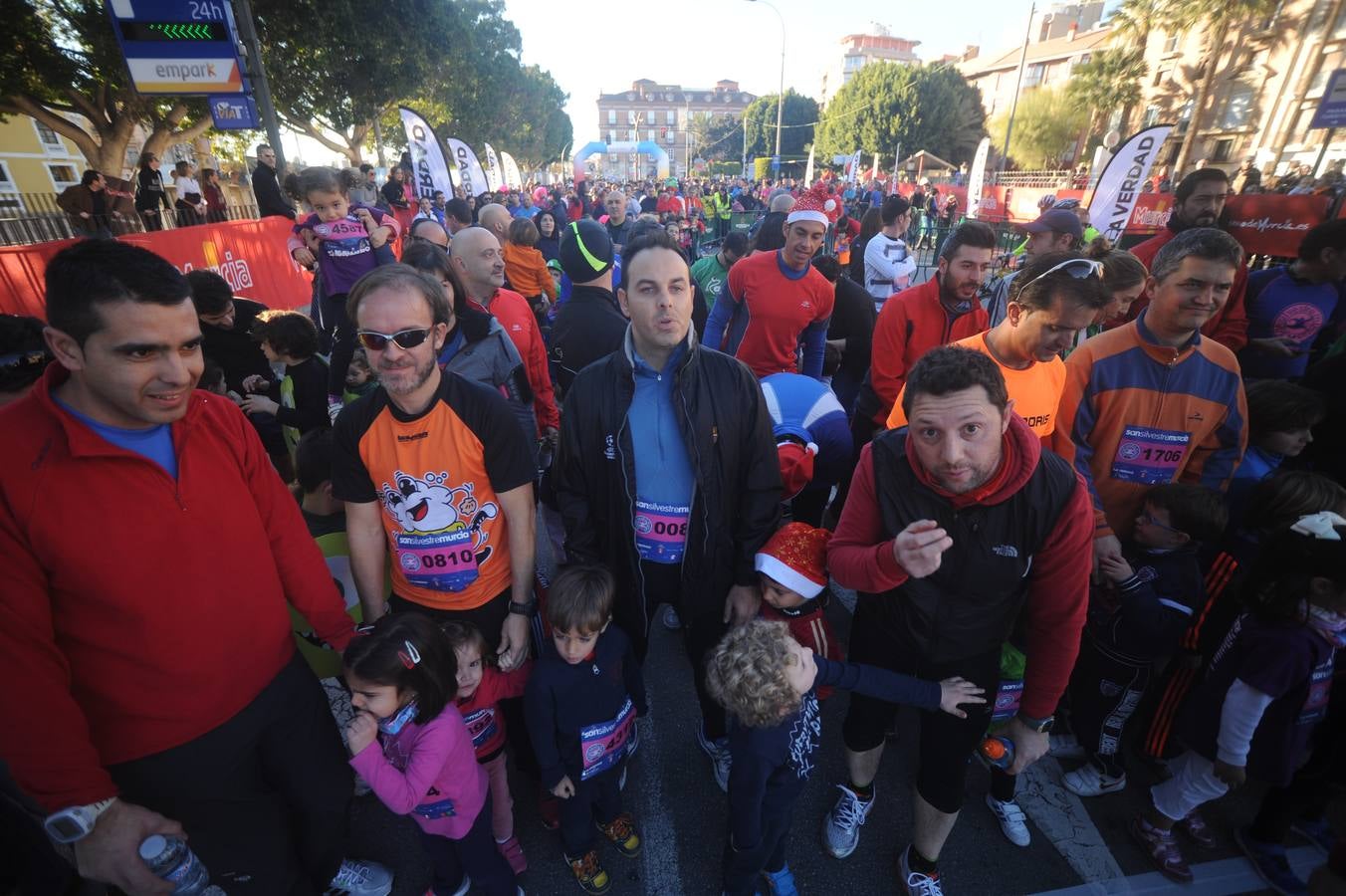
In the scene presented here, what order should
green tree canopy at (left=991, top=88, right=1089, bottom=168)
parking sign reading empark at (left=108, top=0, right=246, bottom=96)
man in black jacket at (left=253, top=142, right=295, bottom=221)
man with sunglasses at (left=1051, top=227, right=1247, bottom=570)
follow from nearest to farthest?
man with sunglasses at (left=1051, top=227, right=1247, bottom=570)
parking sign reading empark at (left=108, top=0, right=246, bottom=96)
man in black jacket at (left=253, top=142, right=295, bottom=221)
green tree canopy at (left=991, top=88, right=1089, bottom=168)

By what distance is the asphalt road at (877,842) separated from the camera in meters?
2.41

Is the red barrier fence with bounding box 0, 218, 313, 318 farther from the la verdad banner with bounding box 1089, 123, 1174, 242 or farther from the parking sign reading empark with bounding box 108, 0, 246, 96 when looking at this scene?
the la verdad banner with bounding box 1089, 123, 1174, 242

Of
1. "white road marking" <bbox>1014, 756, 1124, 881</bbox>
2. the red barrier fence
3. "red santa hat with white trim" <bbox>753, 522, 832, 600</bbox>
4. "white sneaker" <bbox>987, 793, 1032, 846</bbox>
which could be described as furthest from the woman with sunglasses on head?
the red barrier fence

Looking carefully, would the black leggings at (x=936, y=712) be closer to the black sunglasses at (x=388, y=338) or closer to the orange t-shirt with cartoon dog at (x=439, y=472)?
the orange t-shirt with cartoon dog at (x=439, y=472)

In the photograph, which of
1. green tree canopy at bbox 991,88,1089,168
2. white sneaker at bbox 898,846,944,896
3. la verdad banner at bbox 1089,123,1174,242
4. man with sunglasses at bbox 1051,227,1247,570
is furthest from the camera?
green tree canopy at bbox 991,88,1089,168

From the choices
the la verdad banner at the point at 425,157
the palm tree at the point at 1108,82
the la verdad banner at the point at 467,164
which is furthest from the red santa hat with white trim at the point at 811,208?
the palm tree at the point at 1108,82

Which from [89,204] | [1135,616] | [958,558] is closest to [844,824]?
[958,558]

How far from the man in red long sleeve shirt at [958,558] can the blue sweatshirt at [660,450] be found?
639mm

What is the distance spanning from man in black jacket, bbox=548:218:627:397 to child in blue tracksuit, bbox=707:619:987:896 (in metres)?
2.34

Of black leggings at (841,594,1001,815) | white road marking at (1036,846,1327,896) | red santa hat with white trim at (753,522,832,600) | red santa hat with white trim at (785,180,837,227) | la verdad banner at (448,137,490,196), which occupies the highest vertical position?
la verdad banner at (448,137,490,196)

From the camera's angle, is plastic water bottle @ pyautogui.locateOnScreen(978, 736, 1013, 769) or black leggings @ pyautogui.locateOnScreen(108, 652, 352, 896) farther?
plastic water bottle @ pyautogui.locateOnScreen(978, 736, 1013, 769)

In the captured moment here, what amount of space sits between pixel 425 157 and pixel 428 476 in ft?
33.8

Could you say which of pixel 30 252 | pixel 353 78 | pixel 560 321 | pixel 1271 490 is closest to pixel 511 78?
pixel 353 78

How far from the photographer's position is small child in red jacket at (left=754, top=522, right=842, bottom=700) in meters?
2.34
